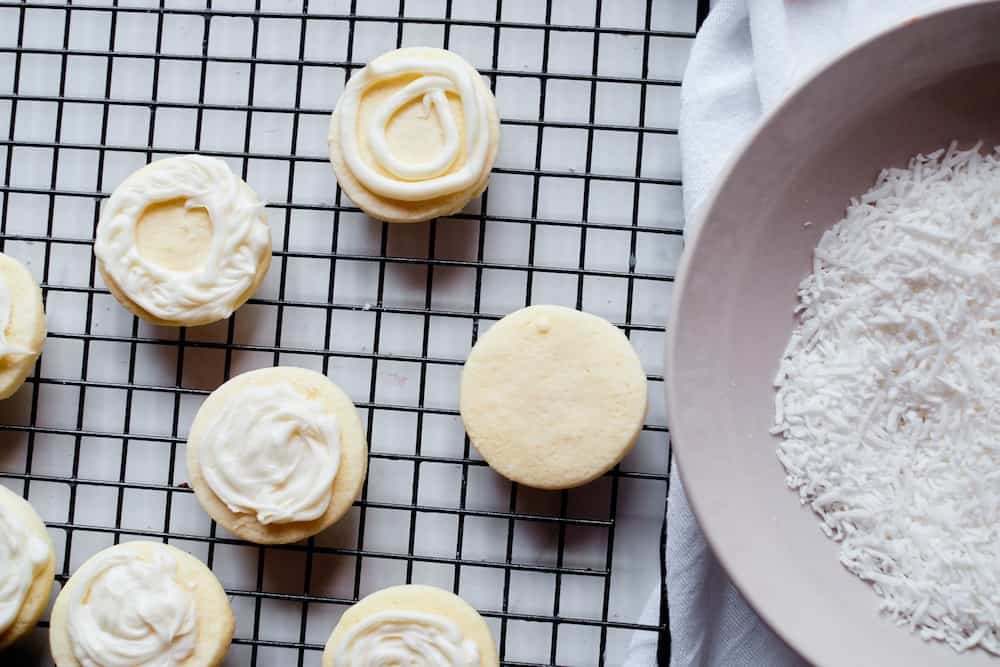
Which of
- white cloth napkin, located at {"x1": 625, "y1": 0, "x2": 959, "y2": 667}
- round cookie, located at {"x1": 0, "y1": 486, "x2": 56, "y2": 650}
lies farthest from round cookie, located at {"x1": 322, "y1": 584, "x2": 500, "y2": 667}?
round cookie, located at {"x1": 0, "y1": 486, "x2": 56, "y2": 650}

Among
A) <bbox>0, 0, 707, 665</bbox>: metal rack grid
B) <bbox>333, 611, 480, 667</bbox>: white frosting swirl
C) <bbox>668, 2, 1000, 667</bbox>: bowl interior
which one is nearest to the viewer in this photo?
<bbox>668, 2, 1000, 667</bbox>: bowl interior

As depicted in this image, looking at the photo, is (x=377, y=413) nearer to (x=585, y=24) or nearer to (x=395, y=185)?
(x=395, y=185)

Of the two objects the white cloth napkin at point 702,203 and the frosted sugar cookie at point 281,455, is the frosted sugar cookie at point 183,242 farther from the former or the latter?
the white cloth napkin at point 702,203

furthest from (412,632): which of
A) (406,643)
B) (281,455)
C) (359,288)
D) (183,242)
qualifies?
(183,242)

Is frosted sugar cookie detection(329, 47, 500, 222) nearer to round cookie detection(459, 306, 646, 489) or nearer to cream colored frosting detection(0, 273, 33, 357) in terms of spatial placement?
round cookie detection(459, 306, 646, 489)

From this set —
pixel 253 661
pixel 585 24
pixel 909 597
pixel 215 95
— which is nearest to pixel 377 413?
pixel 253 661

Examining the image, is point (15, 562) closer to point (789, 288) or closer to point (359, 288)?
point (359, 288)
